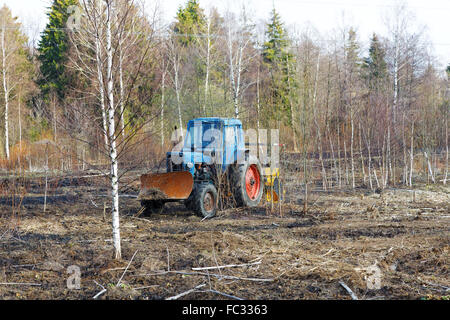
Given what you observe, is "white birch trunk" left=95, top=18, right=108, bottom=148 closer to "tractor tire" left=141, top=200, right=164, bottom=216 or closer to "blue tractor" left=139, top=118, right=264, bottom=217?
"blue tractor" left=139, top=118, right=264, bottom=217

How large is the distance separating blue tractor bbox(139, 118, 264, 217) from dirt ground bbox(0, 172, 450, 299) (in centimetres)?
40

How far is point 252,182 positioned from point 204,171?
5.59 feet

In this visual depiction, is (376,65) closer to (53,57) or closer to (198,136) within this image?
(53,57)

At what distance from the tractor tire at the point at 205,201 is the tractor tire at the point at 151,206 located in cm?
88

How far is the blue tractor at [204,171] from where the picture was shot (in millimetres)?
8172

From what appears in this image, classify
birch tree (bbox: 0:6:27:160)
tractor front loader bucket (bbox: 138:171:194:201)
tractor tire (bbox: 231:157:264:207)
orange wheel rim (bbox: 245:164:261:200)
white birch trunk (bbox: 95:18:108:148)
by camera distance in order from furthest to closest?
birch tree (bbox: 0:6:27:160) → orange wheel rim (bbox: 245:164:261:200) → tractor tire (bbox: 231:157:264:207) → tractor front loader bucket (bbox: 138:171:194:201) → white birch trunk (bbox: 95:18:108:148)

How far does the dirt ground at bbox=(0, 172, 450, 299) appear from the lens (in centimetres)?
441

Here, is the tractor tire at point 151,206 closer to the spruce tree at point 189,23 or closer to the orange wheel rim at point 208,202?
the orange wheel rim at point 208,202

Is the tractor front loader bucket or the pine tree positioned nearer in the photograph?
the tractor front loader bucket

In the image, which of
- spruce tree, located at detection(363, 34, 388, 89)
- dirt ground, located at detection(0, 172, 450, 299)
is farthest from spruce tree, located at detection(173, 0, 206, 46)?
dirt ground, located at detection(0, 172, 450, 299)

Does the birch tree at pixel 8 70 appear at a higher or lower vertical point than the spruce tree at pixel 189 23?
lower

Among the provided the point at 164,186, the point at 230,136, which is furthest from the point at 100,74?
the point at 230,136

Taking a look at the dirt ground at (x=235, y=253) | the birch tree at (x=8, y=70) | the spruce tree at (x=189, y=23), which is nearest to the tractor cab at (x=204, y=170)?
the dirt ground at (x=235, y=253)

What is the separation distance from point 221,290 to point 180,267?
0.93m
